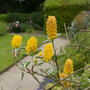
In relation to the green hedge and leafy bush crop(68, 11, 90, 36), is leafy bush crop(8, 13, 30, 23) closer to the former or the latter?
the green hedge

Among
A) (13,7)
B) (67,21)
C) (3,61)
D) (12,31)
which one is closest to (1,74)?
(3,61)

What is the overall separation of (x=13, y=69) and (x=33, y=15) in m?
9.43

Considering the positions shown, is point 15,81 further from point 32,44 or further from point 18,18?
point 18,18

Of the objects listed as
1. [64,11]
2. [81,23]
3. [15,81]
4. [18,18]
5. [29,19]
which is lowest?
[15,81]

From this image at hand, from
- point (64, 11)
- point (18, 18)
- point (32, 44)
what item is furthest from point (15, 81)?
point (18, 18)

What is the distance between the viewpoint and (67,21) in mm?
9516

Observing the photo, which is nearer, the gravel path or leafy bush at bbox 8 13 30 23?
the gravel path

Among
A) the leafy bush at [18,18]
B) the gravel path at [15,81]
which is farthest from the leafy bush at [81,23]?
the leafy bush at [18,18]

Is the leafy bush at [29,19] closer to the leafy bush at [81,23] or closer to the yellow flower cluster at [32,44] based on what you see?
the leafy bush at [81,23]

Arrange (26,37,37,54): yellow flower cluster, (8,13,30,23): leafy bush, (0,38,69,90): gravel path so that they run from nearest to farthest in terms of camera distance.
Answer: (26,37,37,54): yellow flower cluster < (0,38,69,90): gravel path < (8,13,30,23): leafy bush

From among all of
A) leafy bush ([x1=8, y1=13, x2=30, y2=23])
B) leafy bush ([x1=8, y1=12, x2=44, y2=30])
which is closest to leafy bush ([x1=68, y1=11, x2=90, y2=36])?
leafy bush ([x1=8, y1=12, x2=44, y2=30])

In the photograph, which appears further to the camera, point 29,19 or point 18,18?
point 29,19

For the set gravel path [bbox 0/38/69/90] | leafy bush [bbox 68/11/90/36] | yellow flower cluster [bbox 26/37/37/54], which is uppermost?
yellow flower cluster [bbox 26/37/37/54]

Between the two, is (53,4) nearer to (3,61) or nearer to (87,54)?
(3,61)
